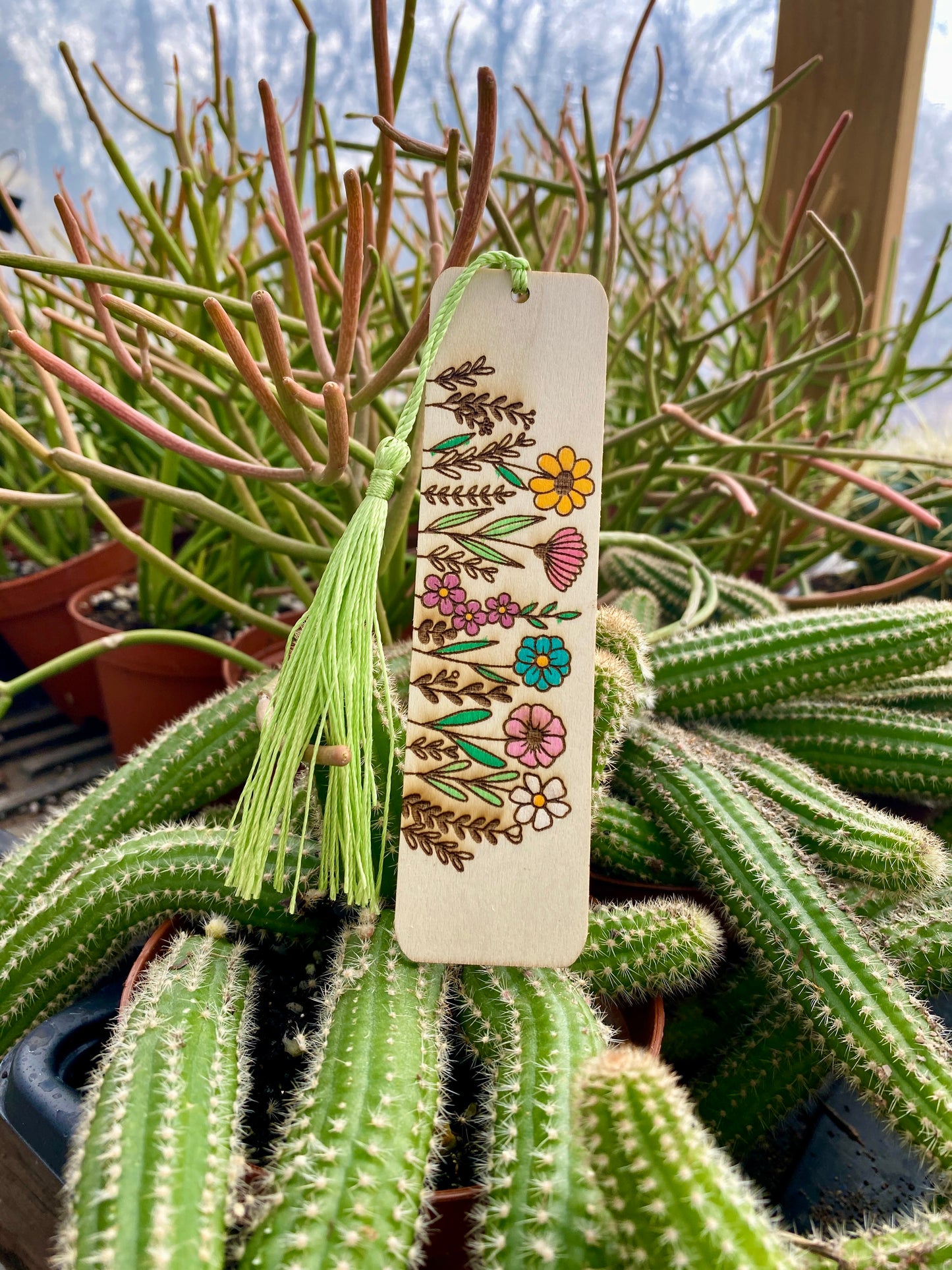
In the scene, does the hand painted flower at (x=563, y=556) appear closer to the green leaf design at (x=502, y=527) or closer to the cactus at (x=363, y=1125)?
the green leaf design at (x=502, y=527)

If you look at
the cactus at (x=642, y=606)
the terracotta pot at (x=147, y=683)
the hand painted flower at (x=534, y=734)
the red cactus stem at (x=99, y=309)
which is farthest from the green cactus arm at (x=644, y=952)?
the terracotta pot at (x=147, y=683)

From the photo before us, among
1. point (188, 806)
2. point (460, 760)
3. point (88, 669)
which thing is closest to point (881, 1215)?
point (460, 760)

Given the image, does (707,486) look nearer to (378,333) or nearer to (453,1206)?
(378,333)

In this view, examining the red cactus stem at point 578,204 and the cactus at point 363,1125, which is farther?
the red cactus stem at point 578,204

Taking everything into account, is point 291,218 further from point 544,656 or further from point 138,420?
point 544,656

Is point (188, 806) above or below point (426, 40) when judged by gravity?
below

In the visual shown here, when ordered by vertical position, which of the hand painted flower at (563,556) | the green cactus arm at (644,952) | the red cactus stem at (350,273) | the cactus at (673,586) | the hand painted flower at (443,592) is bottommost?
the green cactus arm at (644,952)
